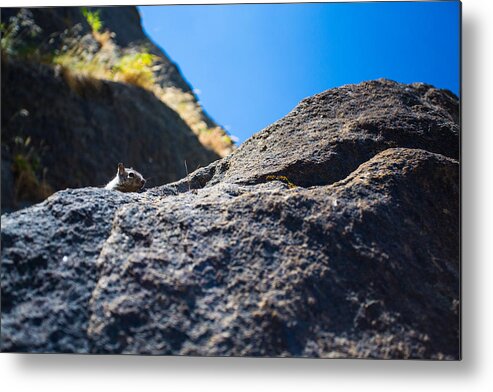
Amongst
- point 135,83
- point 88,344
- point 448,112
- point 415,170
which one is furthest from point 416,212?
point 135,83

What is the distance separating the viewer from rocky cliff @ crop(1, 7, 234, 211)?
15.4 feet

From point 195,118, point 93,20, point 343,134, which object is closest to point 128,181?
point 343,134

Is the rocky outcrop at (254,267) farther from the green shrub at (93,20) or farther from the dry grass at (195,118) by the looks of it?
the dry grass at (195,118)

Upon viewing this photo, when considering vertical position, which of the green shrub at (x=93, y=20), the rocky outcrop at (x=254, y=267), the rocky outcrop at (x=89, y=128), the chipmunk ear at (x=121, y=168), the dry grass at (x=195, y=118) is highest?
the green shrub at (x=93, y=20)

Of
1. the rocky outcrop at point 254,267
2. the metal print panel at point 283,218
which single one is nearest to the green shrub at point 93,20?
the metal print panel at point 283,218

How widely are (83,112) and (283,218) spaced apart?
3.74 metres

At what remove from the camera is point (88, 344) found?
2.44m

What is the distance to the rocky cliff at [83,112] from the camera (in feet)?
15.4

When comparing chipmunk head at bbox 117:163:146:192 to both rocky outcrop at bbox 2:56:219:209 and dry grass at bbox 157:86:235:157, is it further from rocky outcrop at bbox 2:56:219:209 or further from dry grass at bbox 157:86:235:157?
dry grass at bbox 157:86:235:157

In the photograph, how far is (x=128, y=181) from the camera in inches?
151

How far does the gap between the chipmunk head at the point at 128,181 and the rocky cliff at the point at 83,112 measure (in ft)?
2.62

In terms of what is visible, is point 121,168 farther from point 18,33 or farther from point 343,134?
point 18,33

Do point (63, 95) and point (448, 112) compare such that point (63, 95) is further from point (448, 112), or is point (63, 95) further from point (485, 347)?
point (485, 347)

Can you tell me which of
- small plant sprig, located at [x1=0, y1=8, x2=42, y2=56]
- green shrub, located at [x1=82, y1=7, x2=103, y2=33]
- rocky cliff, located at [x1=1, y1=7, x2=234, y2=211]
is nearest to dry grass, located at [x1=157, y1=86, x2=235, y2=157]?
rocky cliff, located at [x1=1, y1=7, x2=234, y2=211]
